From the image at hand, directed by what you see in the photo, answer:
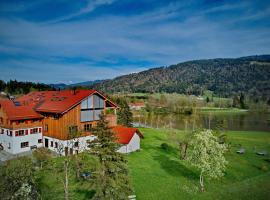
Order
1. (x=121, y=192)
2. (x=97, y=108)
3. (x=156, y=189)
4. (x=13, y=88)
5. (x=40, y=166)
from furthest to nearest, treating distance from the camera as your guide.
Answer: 1. (x=13, y=88)
2. (x=97, y=108)
3. (x=40, y=166)
4. (x=156, y=189)
5. (x=121, y=192)

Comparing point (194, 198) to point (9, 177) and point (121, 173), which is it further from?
point (9, 177)

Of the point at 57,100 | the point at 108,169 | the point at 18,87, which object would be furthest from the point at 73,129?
the point at 18,87

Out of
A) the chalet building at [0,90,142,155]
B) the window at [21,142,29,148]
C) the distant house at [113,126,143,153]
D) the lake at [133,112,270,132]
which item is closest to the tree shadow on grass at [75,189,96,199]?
the chalet building at [0,90,142,155]

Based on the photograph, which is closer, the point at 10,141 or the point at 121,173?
the point at 121,173

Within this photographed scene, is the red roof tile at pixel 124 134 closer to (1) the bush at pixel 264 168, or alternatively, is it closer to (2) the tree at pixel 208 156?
(2) the tree at pixel 208 156

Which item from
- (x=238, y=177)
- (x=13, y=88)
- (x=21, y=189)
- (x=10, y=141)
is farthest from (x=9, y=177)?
(x=13, y=88)

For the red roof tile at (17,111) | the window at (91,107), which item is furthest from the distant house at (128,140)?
the red roof tile at (17,111)

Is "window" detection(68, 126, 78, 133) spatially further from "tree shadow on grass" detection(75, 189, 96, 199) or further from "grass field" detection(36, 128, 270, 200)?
"tree shadow on grass" detection(75, 189, 96, 199)
